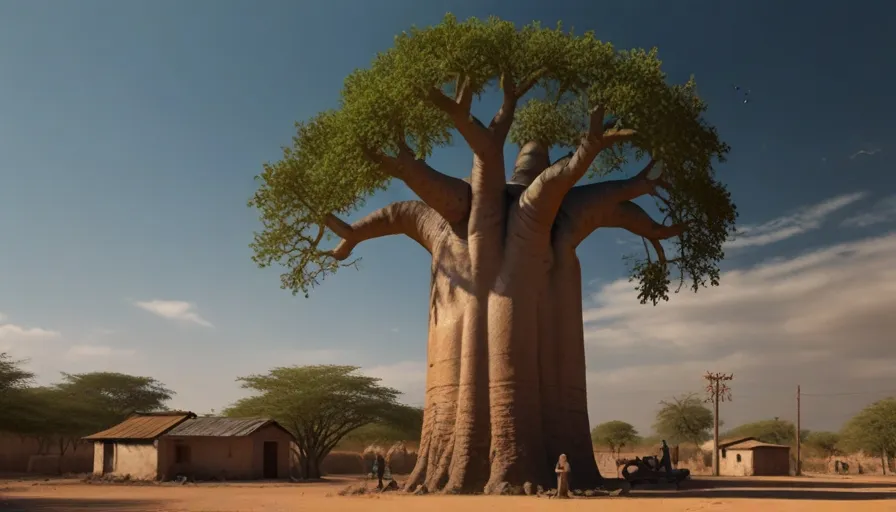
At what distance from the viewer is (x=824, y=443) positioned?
6122cm

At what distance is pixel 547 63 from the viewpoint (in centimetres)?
1770

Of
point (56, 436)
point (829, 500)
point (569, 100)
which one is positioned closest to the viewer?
point (829, 500)

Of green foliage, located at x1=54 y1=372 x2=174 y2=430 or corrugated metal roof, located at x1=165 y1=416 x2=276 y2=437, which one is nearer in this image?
corrugated metal roof, located at x1=165 y1=416 x2=276 y2=437

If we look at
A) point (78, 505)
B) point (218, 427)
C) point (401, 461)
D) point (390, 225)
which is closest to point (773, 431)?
point (401, 461)

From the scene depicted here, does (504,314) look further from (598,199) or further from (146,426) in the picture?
(146,426)

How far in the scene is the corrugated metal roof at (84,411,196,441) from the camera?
28.1 meters

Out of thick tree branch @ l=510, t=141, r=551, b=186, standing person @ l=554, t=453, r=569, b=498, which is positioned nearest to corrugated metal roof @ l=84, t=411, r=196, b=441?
thick tree branch @ l=510, t=141, r=551, b=186

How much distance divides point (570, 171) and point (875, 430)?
133 ft

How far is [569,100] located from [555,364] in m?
7.03

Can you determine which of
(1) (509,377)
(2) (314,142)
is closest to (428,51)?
(2) (314,142)

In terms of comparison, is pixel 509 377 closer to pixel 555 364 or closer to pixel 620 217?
pixel 555 364

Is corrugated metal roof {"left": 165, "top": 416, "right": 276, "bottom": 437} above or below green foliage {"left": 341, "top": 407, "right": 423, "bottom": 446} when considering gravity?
above

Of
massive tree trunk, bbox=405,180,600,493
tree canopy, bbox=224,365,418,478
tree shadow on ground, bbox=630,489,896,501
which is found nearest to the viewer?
tree shadow on ground, bbox=630,489,896,501

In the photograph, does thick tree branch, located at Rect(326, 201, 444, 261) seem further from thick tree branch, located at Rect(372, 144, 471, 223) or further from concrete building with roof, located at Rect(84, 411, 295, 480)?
concrete building with roof, located at Rect(84, 411, 295, 480)
